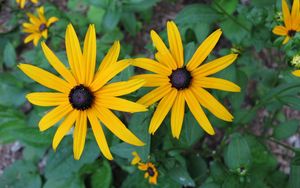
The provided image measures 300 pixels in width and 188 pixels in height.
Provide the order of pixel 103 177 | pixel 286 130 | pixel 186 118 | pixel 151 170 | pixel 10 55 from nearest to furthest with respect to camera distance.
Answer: pixel 186 118, pixel 151 170, pixel 286 130, pixel 103 177, pixel 10 55

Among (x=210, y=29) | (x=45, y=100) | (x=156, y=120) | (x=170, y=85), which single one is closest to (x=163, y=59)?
(x=170, y=85)

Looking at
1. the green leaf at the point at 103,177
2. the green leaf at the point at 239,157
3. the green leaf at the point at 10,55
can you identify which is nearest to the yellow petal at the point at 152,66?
the green leaf at the point at 239,157

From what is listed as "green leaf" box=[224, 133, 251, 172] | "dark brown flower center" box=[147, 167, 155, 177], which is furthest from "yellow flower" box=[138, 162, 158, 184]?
"green leaf" box=[224, 133, 251, 172]

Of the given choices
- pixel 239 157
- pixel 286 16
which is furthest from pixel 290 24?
pixel 239 157

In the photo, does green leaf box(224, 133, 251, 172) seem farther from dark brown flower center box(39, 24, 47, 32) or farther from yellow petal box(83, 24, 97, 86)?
dark brown flower center box(39, 24, 47, 32)

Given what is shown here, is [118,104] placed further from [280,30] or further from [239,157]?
[280,30]

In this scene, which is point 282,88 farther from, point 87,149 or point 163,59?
point 87,149
